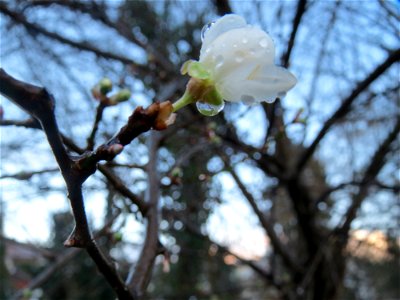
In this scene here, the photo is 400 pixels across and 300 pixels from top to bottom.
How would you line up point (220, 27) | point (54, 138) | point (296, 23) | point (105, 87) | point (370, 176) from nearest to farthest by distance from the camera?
point (54, 138)
point (220, 27)
point (105, 87)
point (296, 23)
point (370, 176)

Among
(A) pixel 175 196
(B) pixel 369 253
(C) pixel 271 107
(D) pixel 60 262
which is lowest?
(D) pixel 60 262

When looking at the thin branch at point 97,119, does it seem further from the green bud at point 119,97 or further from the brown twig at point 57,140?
the brown twig at point 57,140

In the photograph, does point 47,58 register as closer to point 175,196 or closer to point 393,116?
point 175,196

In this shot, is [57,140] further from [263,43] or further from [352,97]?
[352,97]

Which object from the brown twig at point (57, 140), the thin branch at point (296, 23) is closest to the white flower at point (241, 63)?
the brown twig at point (57, 140)

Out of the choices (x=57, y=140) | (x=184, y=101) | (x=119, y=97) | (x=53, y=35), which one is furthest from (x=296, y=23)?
(x=57, y=140)

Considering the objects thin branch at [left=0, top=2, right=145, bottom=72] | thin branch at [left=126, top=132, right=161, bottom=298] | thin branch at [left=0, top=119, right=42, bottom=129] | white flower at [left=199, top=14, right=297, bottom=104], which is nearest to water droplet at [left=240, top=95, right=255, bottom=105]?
white flower at [left=199, top=14, right=297, bottom=104]

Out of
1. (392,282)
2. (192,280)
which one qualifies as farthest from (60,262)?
(392,282)
